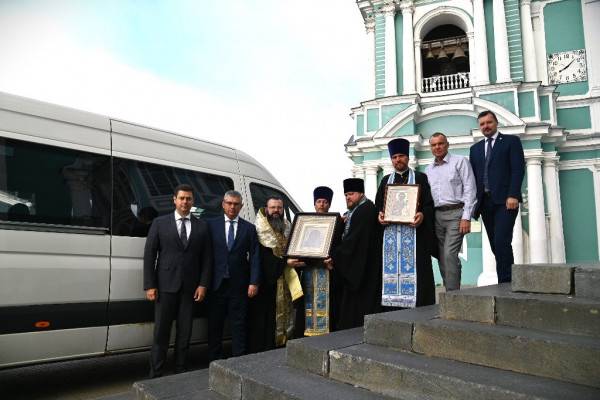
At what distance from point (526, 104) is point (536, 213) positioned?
3780mm

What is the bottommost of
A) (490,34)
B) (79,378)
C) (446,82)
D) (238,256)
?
(79,378)

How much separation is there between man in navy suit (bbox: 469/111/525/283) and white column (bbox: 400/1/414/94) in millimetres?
12202

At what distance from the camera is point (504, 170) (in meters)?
4.30

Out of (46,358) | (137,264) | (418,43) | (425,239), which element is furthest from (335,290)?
(418,43)

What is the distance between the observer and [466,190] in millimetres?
4406

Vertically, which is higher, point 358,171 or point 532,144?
point 532,144

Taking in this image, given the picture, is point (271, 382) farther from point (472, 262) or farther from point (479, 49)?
point (479, 49)

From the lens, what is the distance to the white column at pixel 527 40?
1569 centimetres

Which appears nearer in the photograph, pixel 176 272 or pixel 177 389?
pixel 177 389

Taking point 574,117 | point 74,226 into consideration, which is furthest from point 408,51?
point 74,226

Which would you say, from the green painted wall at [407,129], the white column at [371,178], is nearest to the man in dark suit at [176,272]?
the white column at [371,178]

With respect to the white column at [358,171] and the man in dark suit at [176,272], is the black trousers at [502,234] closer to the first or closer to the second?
the man in dark suit at [176,272]

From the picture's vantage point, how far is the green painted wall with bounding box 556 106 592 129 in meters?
14.9

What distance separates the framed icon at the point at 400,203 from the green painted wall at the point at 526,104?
12.4 metres
